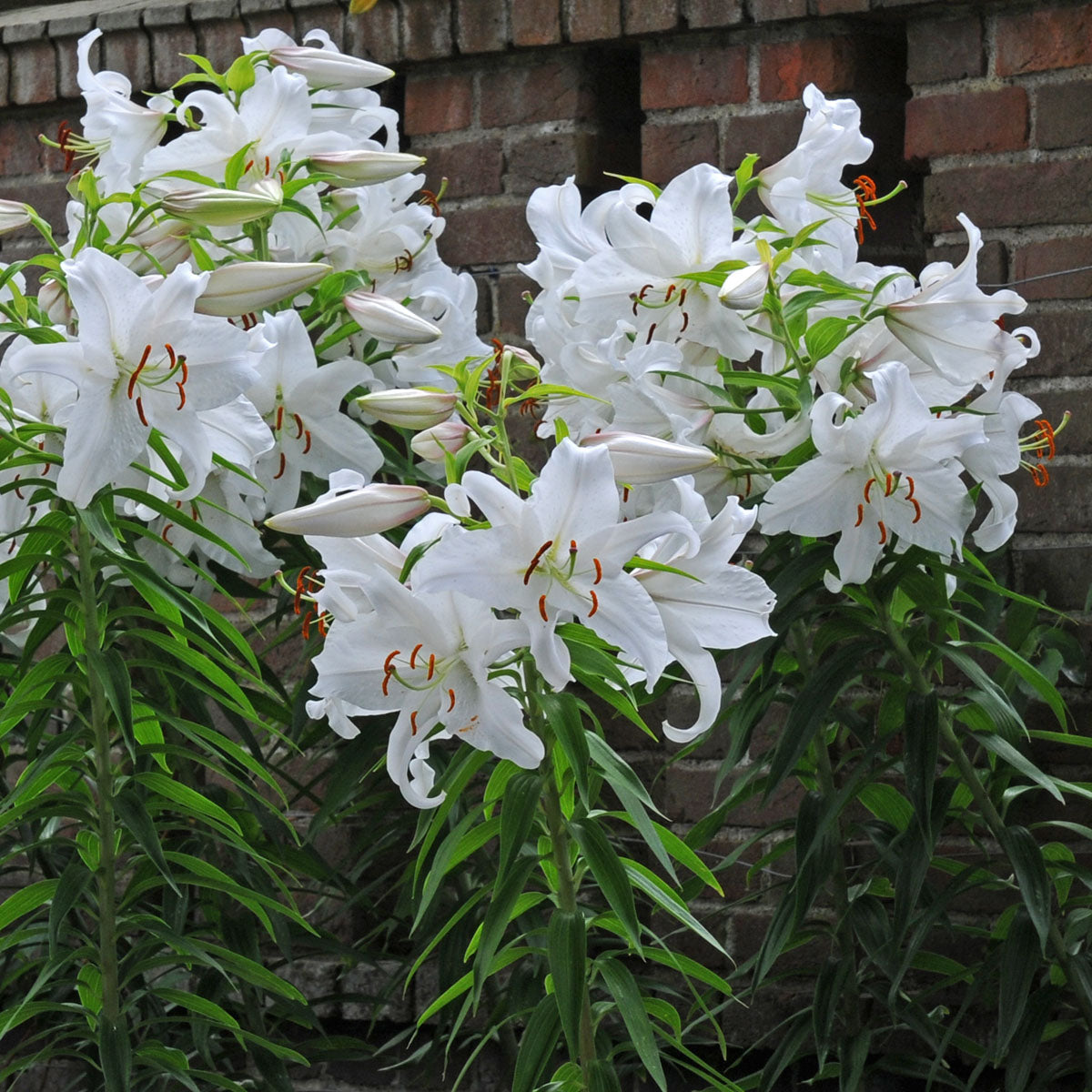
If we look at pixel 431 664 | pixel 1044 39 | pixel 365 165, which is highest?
pixel 1044 39

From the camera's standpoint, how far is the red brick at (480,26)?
1812mm

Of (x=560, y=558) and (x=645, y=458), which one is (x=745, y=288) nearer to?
(x=645, y=458)

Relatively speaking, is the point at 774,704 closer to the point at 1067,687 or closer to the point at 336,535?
the point at 1067,687

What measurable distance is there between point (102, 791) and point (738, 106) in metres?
1.02

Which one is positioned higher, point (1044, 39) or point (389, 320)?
point (1044, 39)

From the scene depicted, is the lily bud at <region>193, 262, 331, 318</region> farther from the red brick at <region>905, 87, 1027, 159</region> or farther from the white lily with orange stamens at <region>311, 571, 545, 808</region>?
the red brick at <region>905, 87, 1027, 159</region>

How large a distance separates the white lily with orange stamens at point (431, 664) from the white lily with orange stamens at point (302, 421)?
0.43 meters

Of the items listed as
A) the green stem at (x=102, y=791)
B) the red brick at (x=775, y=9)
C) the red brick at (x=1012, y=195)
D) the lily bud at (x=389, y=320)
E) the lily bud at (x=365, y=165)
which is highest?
the red brick at (x=775, y=9)

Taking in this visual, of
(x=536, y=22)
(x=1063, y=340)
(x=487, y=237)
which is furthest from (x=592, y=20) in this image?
(x=1063, y=340)

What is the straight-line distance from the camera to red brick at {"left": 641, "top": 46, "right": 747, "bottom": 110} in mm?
1732

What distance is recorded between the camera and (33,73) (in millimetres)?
2070

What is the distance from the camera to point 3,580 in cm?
126

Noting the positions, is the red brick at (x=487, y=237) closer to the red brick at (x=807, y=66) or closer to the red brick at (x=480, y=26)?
the red brick at (x=480, y=26)

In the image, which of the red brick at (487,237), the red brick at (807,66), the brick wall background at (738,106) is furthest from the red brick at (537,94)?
the red brick at (807,66)
